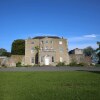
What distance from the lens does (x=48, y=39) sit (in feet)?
246

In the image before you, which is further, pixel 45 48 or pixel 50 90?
pixel 45 48

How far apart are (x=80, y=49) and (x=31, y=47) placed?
3351cm

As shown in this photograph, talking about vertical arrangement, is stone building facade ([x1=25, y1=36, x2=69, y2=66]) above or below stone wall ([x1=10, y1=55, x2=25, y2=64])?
above

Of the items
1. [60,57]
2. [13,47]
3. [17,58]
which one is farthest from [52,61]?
[13,47]

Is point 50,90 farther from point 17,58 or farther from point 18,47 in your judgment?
point 18,47

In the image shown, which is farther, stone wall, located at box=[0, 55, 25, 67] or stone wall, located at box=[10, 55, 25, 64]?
stone wall, located at box=[10, 55, 25, 64]

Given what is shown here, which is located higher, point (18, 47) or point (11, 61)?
point (18, 47)

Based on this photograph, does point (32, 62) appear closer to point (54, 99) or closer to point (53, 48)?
point (53, 48)

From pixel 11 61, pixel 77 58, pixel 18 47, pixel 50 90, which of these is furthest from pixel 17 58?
pixel 50 90

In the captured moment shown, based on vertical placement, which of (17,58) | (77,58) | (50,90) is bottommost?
(50,90)

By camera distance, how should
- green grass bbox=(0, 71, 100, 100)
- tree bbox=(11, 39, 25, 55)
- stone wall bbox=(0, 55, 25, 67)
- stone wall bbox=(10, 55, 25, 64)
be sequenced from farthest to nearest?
Result: tree bbox=(11, 39, 25, 55)
stone wall bbox=(10, 55, 25, 64)
stone wall bbox=(0, 55, 25, 67)
green grass bbox=(0, 71, 100, 100)

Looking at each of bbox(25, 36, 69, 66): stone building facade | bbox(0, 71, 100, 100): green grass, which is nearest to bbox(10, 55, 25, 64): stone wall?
bbox(25, 36, 69, 66): stone building facade

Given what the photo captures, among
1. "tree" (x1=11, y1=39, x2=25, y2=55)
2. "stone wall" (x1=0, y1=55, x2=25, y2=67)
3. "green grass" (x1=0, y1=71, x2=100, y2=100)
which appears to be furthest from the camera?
"tree" (x1=11, y1=39, x2=25, y2=55)

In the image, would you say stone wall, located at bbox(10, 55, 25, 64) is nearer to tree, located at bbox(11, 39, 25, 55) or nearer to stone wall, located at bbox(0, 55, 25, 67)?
stone wall, located at bbox(0, 55, 25, 67)
